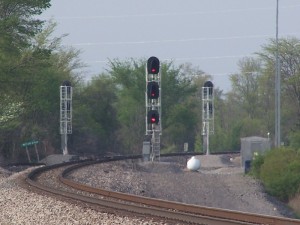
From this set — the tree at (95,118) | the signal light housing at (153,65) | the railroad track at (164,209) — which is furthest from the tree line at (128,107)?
the railroad track at (164,209)

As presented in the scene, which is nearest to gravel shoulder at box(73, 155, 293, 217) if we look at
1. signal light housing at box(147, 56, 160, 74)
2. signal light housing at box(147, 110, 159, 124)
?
signal light housing at box(147, 110, 159, 124)

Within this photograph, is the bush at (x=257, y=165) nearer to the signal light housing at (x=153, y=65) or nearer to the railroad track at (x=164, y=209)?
the signal light housing at (x=153, y=65)

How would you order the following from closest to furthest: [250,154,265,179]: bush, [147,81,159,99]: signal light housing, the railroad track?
the railroad track, [250,154,265,179]: bush, [147,81,159,99]: signal light housing

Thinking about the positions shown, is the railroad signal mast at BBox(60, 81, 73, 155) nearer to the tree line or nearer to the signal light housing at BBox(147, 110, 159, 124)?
the tree line

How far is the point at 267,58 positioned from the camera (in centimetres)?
10569

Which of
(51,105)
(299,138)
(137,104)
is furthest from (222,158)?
(137,104)

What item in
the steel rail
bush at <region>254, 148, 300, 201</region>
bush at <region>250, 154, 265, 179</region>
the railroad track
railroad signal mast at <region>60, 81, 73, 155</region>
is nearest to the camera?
the steel rail

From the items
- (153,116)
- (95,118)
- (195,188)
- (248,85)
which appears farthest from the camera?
(248,85)

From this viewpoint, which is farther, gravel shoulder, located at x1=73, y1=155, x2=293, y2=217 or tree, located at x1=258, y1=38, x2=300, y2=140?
tree, located at x1=258, y1=38, x2=300, y2=140

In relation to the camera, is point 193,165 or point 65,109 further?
point 65,109

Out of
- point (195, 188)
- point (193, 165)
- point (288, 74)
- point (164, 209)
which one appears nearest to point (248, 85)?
point (288, 74)

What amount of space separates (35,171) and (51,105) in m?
44.0

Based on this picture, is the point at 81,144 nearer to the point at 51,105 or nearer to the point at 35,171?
the point at 51,105

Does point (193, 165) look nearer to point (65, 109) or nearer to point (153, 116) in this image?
point (153, 116)
